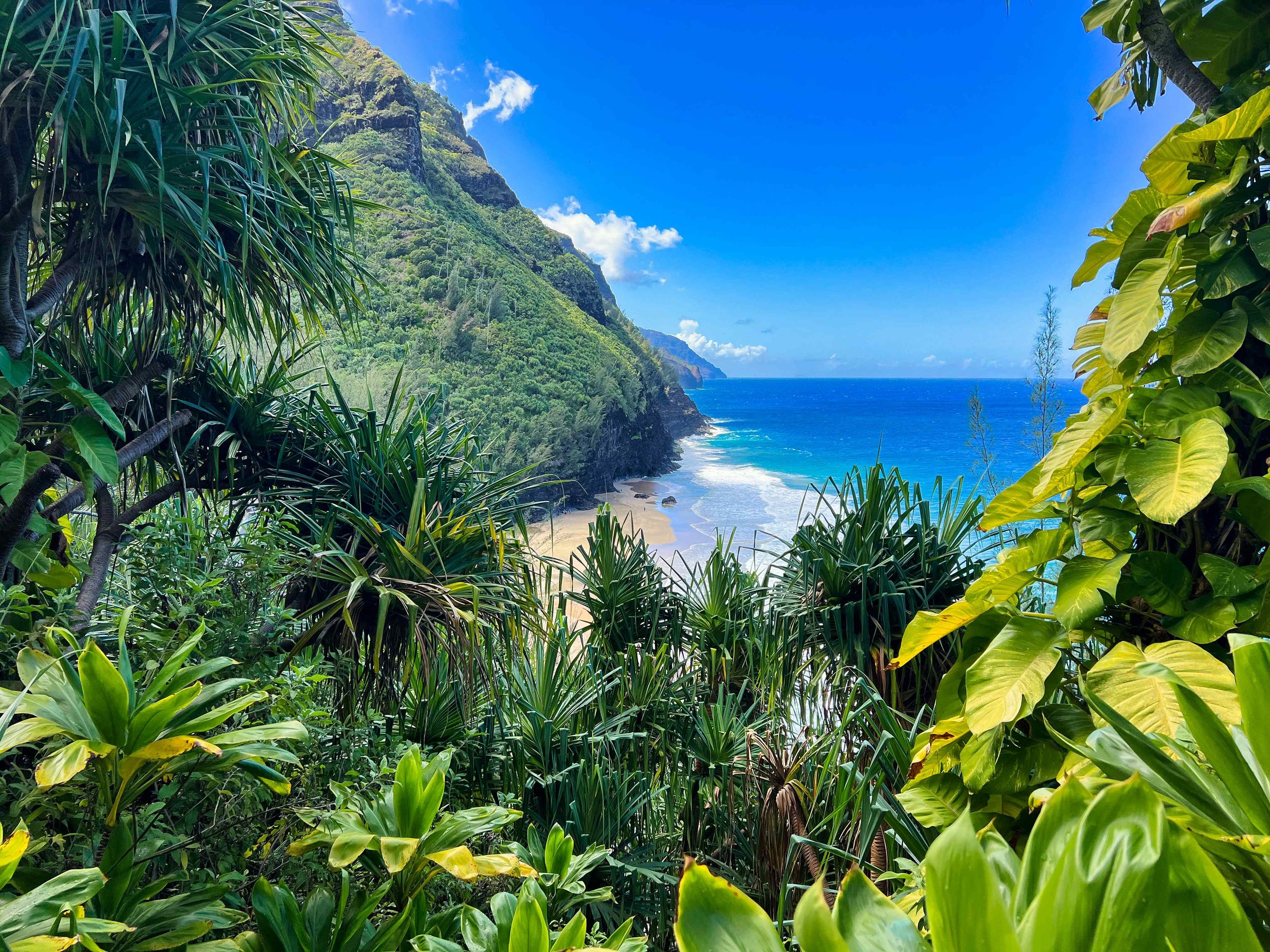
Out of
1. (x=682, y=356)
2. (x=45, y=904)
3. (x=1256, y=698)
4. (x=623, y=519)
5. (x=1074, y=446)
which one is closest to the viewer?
(x=1256, y=698)

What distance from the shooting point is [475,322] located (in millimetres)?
17688

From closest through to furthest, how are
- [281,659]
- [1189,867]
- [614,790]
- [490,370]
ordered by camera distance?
1. [1189,867]
2. [281,659]
3. [614,790]
4. [490,370]

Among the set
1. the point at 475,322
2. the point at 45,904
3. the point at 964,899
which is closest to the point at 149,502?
the point at 45,904

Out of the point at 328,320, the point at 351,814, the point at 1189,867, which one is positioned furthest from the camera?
the point at 328,320

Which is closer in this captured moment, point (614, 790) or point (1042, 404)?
point (614, 790)

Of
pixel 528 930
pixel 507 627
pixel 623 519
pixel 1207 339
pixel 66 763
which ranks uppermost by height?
pixel 1207 339

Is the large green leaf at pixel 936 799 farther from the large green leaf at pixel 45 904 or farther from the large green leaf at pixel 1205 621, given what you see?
the large green leaf at pixel 45 904

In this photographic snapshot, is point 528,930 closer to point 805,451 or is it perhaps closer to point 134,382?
point 134,382

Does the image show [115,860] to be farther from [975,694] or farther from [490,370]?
[490,370]

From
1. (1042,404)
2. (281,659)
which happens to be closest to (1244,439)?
(281,659)

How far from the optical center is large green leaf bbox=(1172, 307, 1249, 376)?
0.89 metres

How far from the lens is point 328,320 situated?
3008mm

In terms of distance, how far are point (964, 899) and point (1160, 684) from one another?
2.30 feet

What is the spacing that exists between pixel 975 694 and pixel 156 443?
2.66 m
